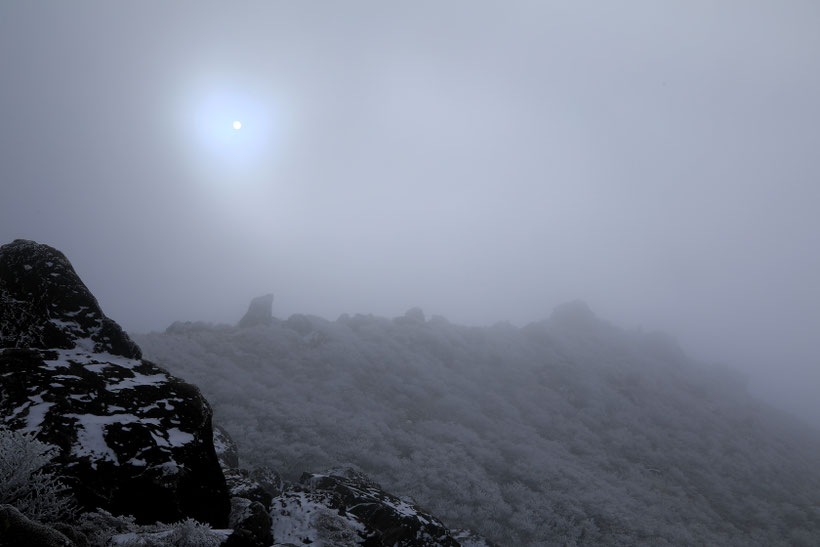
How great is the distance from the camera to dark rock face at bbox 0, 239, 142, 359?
7942 millimetres

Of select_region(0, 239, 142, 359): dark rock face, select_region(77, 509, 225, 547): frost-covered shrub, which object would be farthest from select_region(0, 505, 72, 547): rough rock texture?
select_region(0, 239, 142, 359): dark rock face

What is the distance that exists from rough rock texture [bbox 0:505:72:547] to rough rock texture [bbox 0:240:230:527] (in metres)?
1.99

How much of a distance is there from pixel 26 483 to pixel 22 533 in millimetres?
1301

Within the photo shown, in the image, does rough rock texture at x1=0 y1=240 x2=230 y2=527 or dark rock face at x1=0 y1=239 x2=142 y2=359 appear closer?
rough rock texture at x1=0 y1=240 x2=230 y2=527

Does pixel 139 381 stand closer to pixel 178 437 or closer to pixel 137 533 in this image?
pixel 178 437

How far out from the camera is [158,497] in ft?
19.8

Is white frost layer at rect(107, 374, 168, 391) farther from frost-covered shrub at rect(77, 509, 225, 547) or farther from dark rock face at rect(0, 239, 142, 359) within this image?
frost-covered shrub at rect(77, 509, 225, 547)

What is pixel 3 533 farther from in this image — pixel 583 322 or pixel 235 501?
pixel 583 322

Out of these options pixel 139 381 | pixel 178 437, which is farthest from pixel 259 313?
pixel 178 437

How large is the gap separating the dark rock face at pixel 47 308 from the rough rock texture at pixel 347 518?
444 centimetres

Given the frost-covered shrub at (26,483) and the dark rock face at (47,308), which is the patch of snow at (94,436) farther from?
the dark rock face at (47,308)

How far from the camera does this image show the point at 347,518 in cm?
817

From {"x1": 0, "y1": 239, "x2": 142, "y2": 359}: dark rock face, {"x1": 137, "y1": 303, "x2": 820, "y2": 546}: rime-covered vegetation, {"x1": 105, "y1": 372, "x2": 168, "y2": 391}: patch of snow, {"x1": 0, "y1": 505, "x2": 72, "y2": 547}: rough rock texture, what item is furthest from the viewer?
{"x1": 137, "y1": 303, "x2": 820, "y2": 546}: rime-covered vegetation

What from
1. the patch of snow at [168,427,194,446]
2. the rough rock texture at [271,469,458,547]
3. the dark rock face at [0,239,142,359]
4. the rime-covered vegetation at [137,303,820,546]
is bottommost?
the rime-covered vegetation at [137,303,820,546]
